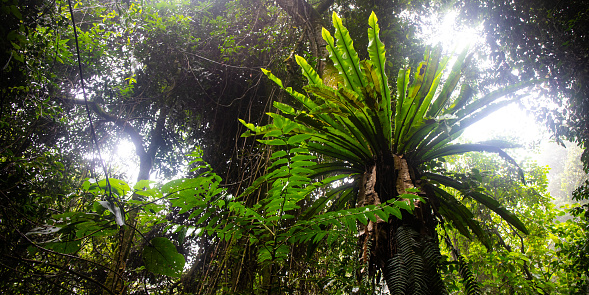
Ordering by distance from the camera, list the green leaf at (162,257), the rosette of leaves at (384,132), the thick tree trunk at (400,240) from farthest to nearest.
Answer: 1. the rosette of leaves at (384,132)
2. the green leaf at (162,257)
3. the thick tree trunk at (400,240)

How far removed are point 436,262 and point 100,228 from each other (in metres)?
1.13

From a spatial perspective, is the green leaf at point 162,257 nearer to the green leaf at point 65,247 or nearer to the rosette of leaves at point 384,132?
the green leaf at point 65,247

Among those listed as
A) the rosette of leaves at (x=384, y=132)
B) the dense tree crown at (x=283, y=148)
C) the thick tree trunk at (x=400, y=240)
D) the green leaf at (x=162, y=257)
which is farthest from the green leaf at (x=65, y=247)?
the thick tree trunk at (x=400, y=240)

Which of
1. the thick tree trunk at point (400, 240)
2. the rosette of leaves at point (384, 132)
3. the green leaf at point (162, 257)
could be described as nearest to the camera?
the thick tree trunk at point (400, 240)

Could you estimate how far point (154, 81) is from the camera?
383 cm

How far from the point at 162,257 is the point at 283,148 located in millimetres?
625

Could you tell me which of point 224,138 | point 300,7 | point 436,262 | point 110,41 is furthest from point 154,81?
point 436,262

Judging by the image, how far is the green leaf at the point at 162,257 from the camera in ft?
3.09

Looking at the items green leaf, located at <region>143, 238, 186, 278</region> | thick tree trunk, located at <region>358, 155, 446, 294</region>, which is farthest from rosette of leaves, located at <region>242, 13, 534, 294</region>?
green leaf, located at <region>143, 238, 186, 278</region>

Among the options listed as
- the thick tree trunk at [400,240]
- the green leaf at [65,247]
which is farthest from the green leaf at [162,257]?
the thick tree trunk at [400,240]

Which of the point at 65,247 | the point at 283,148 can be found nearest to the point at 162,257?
the point at 65,247

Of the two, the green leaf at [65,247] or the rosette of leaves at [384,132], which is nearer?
the green leaf at [65,247]

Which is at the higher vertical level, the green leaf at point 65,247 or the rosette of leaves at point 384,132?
the rosette of leaves at point 384,132

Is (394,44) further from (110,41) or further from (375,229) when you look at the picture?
(110,41)
